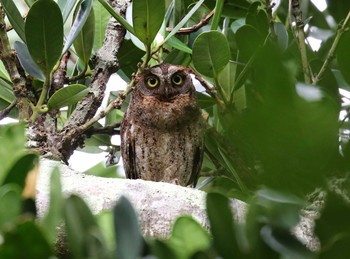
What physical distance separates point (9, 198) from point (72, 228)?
0.13 meters

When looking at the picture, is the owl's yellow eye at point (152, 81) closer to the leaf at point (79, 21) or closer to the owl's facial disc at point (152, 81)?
the owl's facial disc at point (152, 81)

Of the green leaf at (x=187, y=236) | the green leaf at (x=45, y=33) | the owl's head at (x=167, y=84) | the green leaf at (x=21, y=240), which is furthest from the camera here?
the owl's head at (x=167, y=84)

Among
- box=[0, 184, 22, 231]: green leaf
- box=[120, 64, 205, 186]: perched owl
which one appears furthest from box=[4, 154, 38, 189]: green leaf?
box=[120, 64, 205, 186]: perched owl

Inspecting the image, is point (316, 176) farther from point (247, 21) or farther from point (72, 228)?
point (247, 21)

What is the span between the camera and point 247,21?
229cm

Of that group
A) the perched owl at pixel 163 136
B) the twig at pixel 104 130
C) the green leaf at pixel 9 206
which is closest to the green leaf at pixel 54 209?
the green leaf at pixel 9 206

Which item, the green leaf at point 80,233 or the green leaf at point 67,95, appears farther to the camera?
the green leaf at point 67,95

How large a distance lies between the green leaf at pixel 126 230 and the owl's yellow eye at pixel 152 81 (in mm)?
3066

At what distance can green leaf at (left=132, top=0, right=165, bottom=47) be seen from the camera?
2.14 meters

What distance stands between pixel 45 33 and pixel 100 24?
23.6 inches

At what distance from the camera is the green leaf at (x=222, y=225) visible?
62cm

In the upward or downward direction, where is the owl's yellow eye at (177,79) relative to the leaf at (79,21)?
downward

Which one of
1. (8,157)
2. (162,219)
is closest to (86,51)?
(162,219)

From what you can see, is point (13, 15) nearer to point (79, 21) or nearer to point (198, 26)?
point (79, 21)
